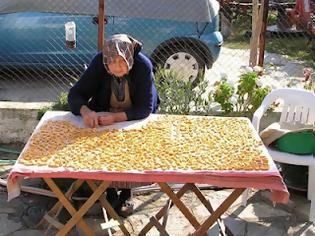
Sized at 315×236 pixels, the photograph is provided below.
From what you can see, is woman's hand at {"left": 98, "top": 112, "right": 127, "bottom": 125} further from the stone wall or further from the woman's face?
the stone wall

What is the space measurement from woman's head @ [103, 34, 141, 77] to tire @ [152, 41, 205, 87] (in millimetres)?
3041

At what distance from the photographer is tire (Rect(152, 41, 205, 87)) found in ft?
21.7

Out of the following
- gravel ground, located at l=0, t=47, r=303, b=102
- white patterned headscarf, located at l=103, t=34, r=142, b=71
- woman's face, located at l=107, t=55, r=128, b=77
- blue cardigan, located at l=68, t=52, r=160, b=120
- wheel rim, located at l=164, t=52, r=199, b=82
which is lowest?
gravel ground, located at l=0, t=47, r=303, b=102

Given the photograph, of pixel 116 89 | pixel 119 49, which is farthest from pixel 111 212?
pixel 119 49

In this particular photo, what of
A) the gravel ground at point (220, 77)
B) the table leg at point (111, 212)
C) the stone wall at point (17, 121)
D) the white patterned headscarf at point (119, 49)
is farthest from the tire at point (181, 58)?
the table leg at point (111, 212)

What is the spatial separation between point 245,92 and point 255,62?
1226 millimetres

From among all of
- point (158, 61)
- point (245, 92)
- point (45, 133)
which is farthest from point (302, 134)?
point (158, 61)

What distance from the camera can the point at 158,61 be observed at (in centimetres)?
692

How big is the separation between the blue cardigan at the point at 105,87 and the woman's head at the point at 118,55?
0.14 m

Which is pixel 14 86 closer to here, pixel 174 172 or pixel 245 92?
pixel 245 92

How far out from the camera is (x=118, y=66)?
3.45 metres

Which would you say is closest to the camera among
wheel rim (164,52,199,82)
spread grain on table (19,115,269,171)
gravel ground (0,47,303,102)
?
spread grain on table (19,115,269,171)

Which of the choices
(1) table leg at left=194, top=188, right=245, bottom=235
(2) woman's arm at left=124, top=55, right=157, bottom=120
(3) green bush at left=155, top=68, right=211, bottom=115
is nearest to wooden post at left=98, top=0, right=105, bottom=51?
(3) green bush at left=155, top=68, right=211, bottom=115

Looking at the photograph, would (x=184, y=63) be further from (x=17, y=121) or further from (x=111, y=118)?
(x=111, y=118)
